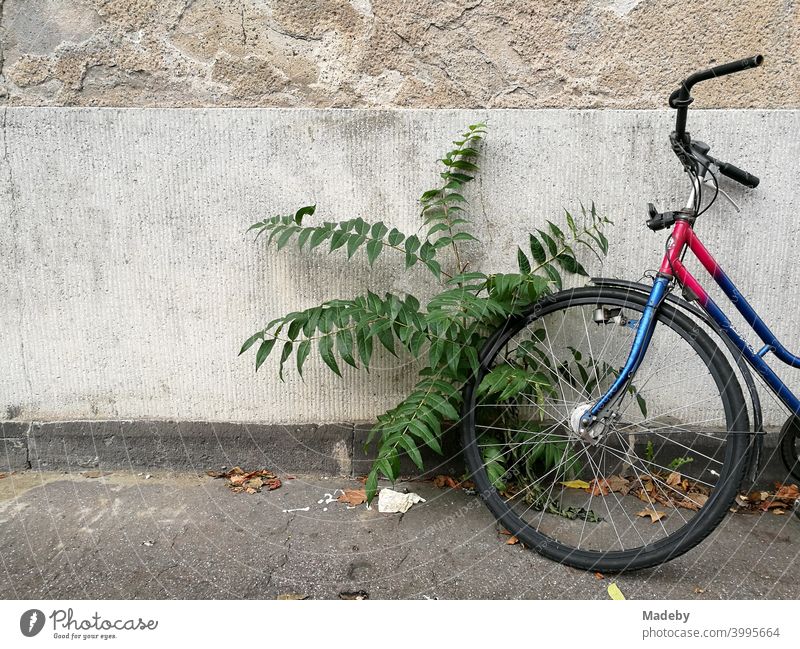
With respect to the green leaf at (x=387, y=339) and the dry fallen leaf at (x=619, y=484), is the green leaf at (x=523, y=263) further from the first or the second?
the dry fallen leaf at (x=619, y=484)

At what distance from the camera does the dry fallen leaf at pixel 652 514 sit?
2.47 m

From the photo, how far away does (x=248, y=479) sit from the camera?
281 cm

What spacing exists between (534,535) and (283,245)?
1545mm

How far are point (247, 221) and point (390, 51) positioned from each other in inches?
39.2

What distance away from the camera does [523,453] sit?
255 centimetres

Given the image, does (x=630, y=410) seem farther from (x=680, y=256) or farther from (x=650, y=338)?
(x=680, y=256)

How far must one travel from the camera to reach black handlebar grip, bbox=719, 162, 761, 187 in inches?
90.5

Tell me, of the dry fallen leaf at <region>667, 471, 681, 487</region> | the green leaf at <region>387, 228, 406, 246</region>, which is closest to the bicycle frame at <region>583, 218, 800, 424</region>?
the dry fallen leaf at <region>667, 471, 681, 487</region>

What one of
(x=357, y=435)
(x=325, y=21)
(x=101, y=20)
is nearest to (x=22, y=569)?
(x=357, y=435)

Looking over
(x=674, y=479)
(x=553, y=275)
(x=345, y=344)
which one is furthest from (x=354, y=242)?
(x=674, y=479)

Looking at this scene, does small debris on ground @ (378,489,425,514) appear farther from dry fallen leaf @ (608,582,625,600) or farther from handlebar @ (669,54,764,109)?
handlebar @ (669,54,764,109)

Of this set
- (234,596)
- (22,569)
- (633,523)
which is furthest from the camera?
(633,523)

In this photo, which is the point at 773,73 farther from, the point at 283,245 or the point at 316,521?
the point at 316,521

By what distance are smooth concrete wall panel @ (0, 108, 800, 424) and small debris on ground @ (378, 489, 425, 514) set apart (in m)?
0.40
